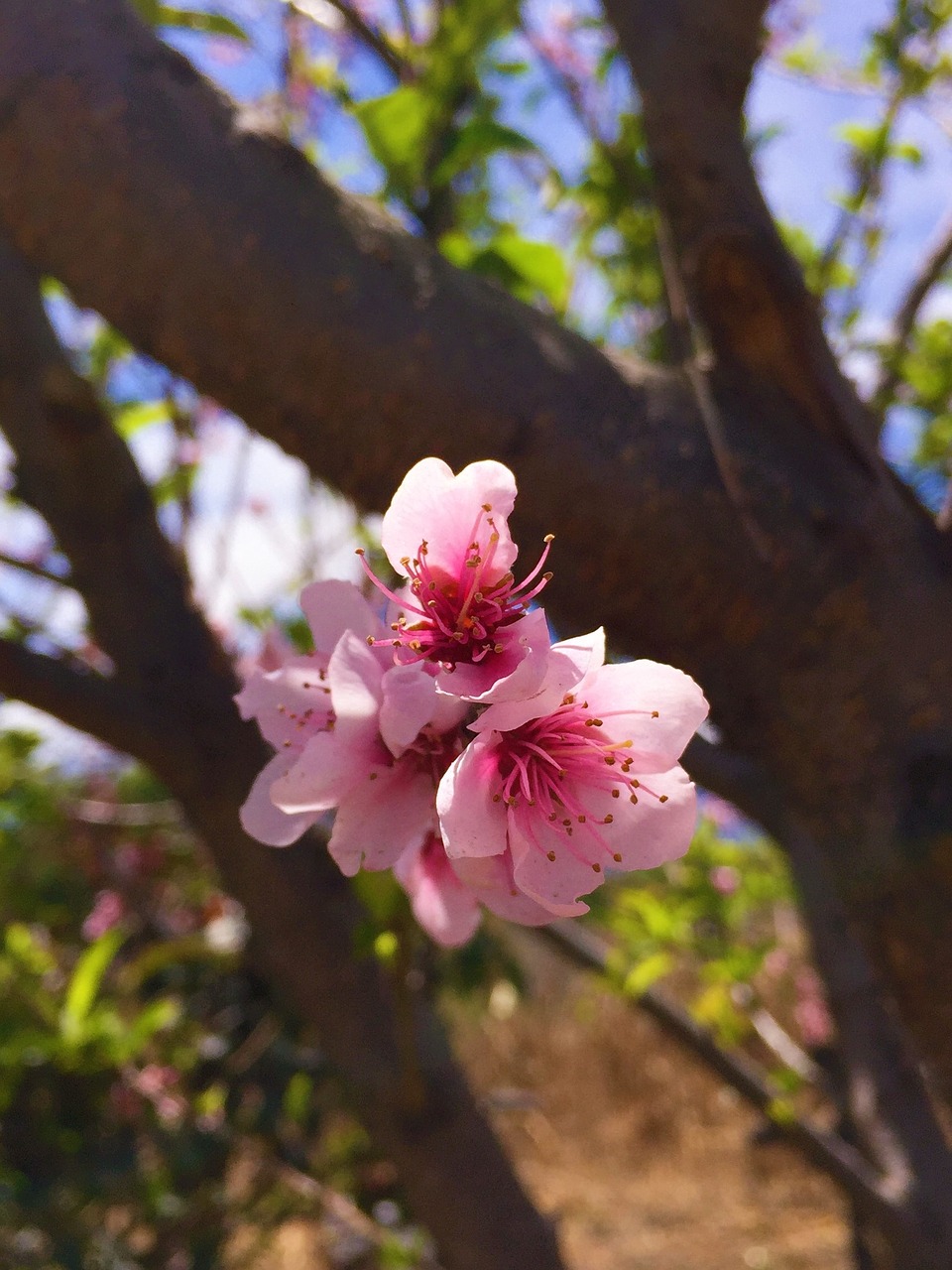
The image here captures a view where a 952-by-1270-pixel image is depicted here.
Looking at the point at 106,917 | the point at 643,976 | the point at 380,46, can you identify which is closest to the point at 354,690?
the point at 380,46

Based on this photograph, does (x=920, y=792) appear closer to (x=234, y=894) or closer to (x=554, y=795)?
(x=554, y=795)

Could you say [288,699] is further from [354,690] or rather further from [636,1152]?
[636,1152]

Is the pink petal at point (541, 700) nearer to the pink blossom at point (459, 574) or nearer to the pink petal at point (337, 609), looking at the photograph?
the pink blossom at point (459, 574)

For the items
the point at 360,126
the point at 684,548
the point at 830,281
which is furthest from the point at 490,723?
the point at 830,281

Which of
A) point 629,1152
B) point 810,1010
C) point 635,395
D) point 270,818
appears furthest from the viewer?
point 629,1152

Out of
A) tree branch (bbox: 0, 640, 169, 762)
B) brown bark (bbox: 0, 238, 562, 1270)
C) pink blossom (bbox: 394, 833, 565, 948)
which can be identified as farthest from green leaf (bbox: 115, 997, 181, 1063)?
pink blossom (bbox: 394, 833, 565, 948)

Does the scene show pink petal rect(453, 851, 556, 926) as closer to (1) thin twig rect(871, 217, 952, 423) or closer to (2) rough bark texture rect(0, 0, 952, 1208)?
(2) rough bark texture rect(0, 0, 952, 1208)

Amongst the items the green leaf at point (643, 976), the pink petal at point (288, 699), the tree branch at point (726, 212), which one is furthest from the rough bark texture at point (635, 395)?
the green leaf at point (643, 976)
